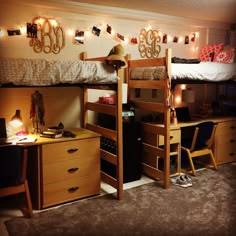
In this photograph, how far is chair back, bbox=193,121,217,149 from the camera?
152 inches

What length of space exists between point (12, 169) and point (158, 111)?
1766mm

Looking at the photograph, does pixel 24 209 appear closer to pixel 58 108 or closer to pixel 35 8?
pixel 58 108

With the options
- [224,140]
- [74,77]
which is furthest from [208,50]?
[74,77]

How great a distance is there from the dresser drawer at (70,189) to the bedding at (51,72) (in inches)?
40.2

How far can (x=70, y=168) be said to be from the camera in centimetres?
309

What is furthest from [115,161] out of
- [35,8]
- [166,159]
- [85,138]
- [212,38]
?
[212,38]

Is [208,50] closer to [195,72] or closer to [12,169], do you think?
[195,72]

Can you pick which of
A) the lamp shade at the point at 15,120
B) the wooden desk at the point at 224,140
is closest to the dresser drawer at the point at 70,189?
the lamp shade at the point at 15,120

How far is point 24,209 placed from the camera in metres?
2.98

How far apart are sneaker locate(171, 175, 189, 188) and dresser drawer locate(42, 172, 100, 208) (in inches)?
39.0

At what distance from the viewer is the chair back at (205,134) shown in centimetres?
386

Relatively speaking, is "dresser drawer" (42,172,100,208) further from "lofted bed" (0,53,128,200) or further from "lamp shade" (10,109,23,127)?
"lamp shade" (10,109,23,127)

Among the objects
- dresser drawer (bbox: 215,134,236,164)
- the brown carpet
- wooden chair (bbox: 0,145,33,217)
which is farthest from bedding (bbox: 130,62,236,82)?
wooden chair (bbox: 0,145,33,217)

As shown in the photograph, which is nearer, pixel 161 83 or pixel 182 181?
pixel 161 83
